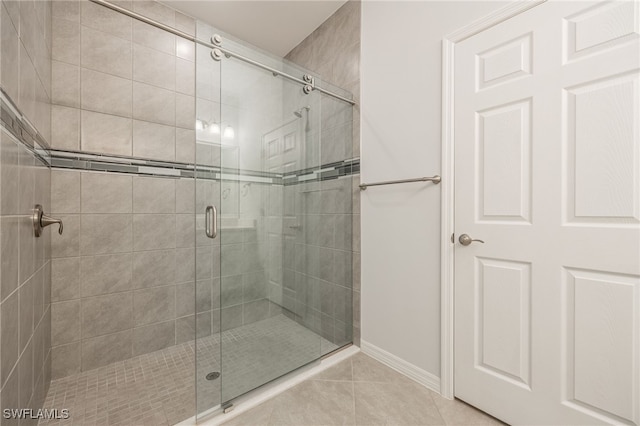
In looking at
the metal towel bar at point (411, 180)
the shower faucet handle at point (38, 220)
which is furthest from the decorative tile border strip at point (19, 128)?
the metal towel bar at point (411, 180)

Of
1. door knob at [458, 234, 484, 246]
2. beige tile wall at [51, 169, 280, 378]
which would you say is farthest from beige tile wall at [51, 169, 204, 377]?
door knob at [458, 234, 484, 246]

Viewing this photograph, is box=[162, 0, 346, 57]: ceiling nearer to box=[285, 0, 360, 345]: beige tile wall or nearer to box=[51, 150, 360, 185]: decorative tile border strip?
box=[285, 0, 360, 345]: beige tile wall

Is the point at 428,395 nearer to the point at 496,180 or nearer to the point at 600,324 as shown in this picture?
the point at 600,324

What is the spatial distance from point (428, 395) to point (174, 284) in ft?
6.30

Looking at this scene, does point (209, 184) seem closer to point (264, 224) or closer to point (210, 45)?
point (264, 224)

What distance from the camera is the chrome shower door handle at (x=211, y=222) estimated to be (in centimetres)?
138

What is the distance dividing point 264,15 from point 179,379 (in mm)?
2818

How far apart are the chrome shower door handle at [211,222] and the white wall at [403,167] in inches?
42.1

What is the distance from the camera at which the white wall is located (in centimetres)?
158

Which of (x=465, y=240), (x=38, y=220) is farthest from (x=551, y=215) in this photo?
(x=38, y=220)

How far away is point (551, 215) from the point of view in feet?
3.90

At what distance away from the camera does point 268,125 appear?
161 centimetres

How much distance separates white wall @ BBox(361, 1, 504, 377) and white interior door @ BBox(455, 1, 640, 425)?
15cm

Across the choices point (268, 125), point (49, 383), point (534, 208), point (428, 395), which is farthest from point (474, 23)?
point (49, 383)
